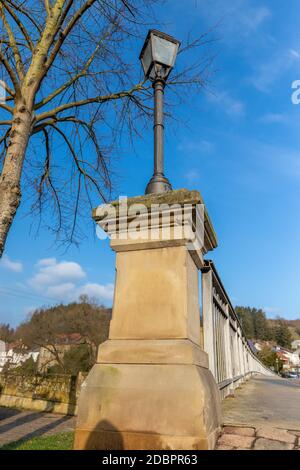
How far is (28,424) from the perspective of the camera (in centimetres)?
1224

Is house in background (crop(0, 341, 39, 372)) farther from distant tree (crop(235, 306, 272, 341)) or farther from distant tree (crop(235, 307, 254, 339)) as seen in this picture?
distant tree (crop(235, 306, 272, 341))

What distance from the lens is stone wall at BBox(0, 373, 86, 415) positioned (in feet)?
48.3

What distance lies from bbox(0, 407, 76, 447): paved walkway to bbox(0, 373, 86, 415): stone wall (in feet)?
1.51

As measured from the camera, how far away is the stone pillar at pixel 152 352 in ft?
6.10

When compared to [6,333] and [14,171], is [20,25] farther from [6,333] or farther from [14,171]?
[6,333]

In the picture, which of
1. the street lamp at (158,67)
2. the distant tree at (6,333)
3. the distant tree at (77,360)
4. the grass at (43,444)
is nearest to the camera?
the street lamp at (158,67)

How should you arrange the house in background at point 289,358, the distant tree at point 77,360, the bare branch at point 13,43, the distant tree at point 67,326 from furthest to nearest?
the house in background at point 289,358
the distant tree at point 67,326
the distant tree at point 77,360
the bare branch at point 13,43

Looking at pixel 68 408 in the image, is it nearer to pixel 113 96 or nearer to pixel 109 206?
pixel 113 96

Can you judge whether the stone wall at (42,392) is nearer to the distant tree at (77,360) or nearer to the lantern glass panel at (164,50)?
the distant tree at (77,360)

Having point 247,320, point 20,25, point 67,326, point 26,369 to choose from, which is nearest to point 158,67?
point 20,25

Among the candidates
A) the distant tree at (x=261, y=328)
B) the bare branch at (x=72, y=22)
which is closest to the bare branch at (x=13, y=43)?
the bare branch at (x=72, y=22)

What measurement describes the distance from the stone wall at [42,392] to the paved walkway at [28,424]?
459 mm

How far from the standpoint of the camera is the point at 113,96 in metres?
6.89
